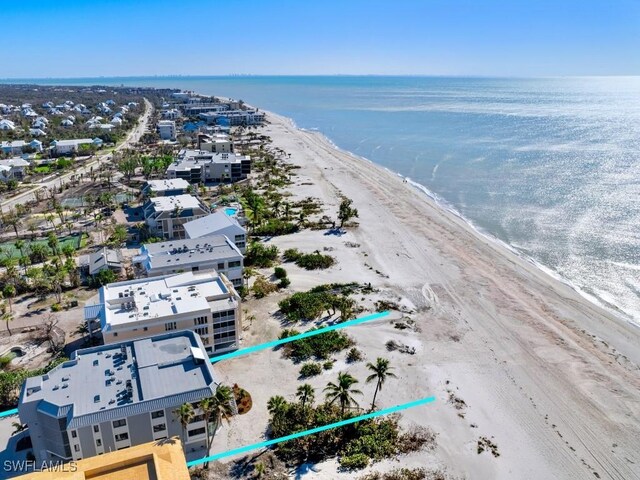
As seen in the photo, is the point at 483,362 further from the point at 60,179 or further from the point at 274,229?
the point at 60,179

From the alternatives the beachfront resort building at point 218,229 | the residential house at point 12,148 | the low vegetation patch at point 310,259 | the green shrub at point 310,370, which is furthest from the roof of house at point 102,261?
the residential house at point 12,148

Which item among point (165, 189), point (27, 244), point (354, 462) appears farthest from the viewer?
point (165, 189)

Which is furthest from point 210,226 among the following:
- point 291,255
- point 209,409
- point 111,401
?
point 209,409

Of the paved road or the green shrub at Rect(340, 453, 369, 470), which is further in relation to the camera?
the paved road

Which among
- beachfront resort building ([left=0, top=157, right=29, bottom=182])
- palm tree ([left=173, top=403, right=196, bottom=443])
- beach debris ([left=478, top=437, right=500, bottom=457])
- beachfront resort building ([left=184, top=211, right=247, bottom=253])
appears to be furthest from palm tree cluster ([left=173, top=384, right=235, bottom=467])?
beachfront resort building ([left=0, top=157, right=29, bottom=182])

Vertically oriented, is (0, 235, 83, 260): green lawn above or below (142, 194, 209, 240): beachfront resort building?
below

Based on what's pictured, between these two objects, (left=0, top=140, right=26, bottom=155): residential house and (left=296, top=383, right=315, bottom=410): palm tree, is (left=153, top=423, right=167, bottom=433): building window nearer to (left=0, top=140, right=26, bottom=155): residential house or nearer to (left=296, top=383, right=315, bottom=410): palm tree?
(left=296, top=383, right=315, bottom=410): palm tree
